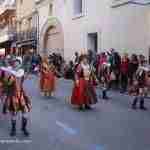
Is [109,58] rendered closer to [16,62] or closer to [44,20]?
[16,62]

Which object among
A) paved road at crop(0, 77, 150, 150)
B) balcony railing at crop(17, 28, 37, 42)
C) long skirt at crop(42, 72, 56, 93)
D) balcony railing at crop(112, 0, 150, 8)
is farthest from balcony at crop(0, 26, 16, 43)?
paved road at crop(0, 77, 150, 150)

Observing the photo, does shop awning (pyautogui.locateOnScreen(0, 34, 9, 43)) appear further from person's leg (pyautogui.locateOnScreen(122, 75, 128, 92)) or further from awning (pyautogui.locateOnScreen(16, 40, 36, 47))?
person's leg (pyautogui.locateOnScreen(122, 75, 128, 92))

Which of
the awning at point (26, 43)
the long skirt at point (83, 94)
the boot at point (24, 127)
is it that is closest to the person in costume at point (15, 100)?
the boot at point (24, 127)

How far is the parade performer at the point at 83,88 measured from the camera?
544 inches

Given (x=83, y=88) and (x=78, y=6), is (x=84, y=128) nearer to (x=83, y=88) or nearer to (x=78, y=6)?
(x=83, y=88)

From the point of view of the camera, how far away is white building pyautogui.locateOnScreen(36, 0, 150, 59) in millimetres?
22578

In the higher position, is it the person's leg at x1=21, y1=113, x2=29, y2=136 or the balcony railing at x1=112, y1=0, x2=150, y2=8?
the balcony railing at x1=112, y1=0, x2=150, y2=8

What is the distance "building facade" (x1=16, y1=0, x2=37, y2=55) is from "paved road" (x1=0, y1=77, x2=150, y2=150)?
25.7 meters

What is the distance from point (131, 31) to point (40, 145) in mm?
14883

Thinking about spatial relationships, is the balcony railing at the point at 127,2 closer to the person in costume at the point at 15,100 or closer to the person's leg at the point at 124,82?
the person's leg at the point at 124,82

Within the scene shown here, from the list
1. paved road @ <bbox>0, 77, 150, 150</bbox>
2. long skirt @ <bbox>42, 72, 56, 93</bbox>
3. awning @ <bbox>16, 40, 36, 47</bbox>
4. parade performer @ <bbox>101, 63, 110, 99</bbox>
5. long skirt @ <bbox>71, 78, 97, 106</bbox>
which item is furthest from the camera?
awning @ <bbox>16, 40, 36, 47</bbox>

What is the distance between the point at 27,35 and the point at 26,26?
2465 millimetres

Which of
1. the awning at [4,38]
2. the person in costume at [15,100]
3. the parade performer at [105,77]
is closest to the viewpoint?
the person in costume at [15,100]

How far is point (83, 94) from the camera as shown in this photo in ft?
45.2
